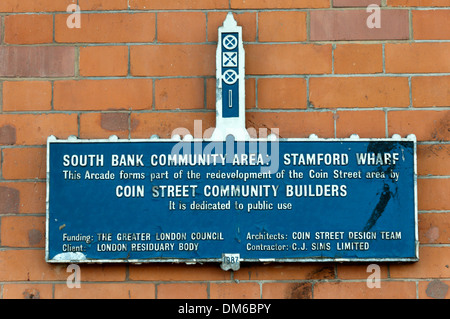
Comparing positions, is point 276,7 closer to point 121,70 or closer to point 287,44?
point 287,44

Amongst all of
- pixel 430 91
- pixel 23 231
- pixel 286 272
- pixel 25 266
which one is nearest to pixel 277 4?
pixel 430 91

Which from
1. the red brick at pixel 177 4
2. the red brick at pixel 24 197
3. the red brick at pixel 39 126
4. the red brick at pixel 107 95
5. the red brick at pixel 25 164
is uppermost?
the red brick at pixel 177 4

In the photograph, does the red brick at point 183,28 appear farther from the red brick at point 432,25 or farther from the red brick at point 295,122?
the red brick at point 432,25

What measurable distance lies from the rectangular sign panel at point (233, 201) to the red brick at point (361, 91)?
0.73ft

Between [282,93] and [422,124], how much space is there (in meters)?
0.69

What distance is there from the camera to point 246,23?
278 centimetres

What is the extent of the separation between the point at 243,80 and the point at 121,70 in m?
0.61

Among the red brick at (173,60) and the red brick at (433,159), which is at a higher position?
the red brick at (173,60)

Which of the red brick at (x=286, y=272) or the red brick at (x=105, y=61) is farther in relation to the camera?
the red brick at (x=105, y=61)

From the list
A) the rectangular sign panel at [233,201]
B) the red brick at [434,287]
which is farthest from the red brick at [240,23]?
the red brick at [434,287]

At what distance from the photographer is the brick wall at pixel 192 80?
8.93ft

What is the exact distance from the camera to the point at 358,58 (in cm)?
278

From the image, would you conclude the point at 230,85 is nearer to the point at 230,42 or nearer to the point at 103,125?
the point at 230,42

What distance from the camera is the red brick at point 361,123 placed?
2740 mm
